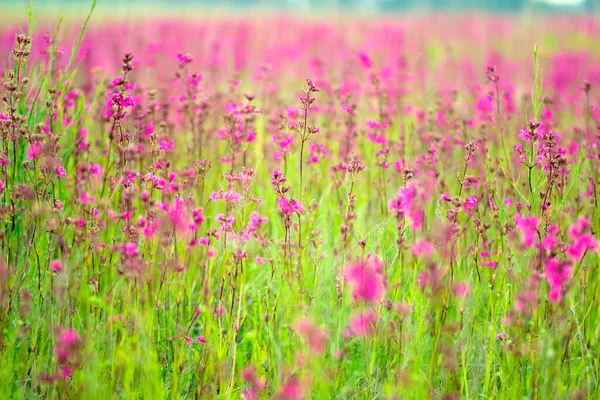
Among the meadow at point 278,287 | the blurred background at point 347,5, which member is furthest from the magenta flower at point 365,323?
the blurred background at point 347,5

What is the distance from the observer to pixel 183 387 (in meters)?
2.15

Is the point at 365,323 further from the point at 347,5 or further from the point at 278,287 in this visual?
the point at 347,5

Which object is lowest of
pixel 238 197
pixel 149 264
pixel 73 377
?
pixel 73 377

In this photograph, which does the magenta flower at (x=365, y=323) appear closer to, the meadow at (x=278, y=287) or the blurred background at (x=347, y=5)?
the meadow at (x=278, y=287)

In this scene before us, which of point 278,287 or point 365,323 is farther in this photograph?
point 278,287

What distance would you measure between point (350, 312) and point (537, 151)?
1.07m

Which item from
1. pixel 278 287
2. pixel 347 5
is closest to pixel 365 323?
pixel 278 287

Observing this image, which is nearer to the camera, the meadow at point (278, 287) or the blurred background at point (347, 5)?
the meadow at point (278, 287)

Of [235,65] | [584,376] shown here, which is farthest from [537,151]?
[235,65]

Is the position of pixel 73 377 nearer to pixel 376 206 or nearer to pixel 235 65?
pixel 376 206

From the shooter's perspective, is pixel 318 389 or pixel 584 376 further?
pixel 584 376

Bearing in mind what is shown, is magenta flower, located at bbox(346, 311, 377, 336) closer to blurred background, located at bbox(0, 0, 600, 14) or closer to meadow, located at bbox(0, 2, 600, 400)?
meadow, located at bbox(0, 2, 600, 400)

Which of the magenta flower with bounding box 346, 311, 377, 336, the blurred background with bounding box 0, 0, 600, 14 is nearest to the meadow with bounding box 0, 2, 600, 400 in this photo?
the magenta flower with bounding box 346, 311, 377, 336

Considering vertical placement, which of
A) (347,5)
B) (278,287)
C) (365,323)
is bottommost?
(278,287)
